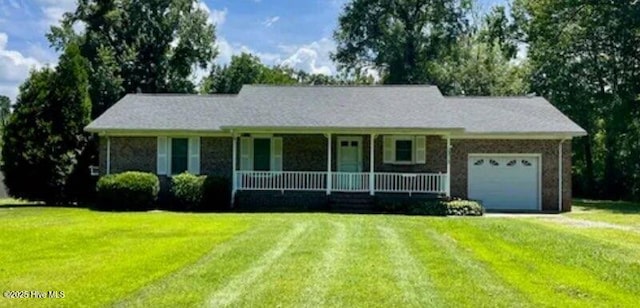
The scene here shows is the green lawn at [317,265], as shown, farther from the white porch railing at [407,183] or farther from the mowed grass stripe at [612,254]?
the white porch railing at [407,183]

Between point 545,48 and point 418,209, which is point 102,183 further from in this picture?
point 545,48

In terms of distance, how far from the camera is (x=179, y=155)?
23.8 m

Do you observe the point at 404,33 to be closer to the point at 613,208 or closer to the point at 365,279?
the point at 613,208

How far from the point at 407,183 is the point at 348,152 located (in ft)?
9.21

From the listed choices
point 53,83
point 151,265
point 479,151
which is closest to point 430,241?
point 151,265

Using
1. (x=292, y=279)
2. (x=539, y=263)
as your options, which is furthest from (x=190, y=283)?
(x=539, y=263)

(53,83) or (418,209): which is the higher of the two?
(53,83)

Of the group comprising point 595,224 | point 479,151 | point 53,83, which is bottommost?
point 595,224

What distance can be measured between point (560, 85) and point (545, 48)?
2.76 metres

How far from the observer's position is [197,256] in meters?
9.85

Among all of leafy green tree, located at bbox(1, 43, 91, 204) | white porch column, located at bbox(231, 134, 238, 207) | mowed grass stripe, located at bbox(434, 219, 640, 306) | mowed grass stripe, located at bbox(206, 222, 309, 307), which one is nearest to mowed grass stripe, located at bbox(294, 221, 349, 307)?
mowed grass stripe, located at bbox(206, 222, 309, 307)

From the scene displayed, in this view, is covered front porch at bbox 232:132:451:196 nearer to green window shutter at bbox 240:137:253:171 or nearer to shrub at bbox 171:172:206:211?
green window shutter at bbox 240:137:253:171

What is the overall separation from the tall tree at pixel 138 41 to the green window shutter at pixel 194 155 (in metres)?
14.1

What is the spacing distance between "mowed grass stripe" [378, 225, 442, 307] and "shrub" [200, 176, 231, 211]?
425 inches
